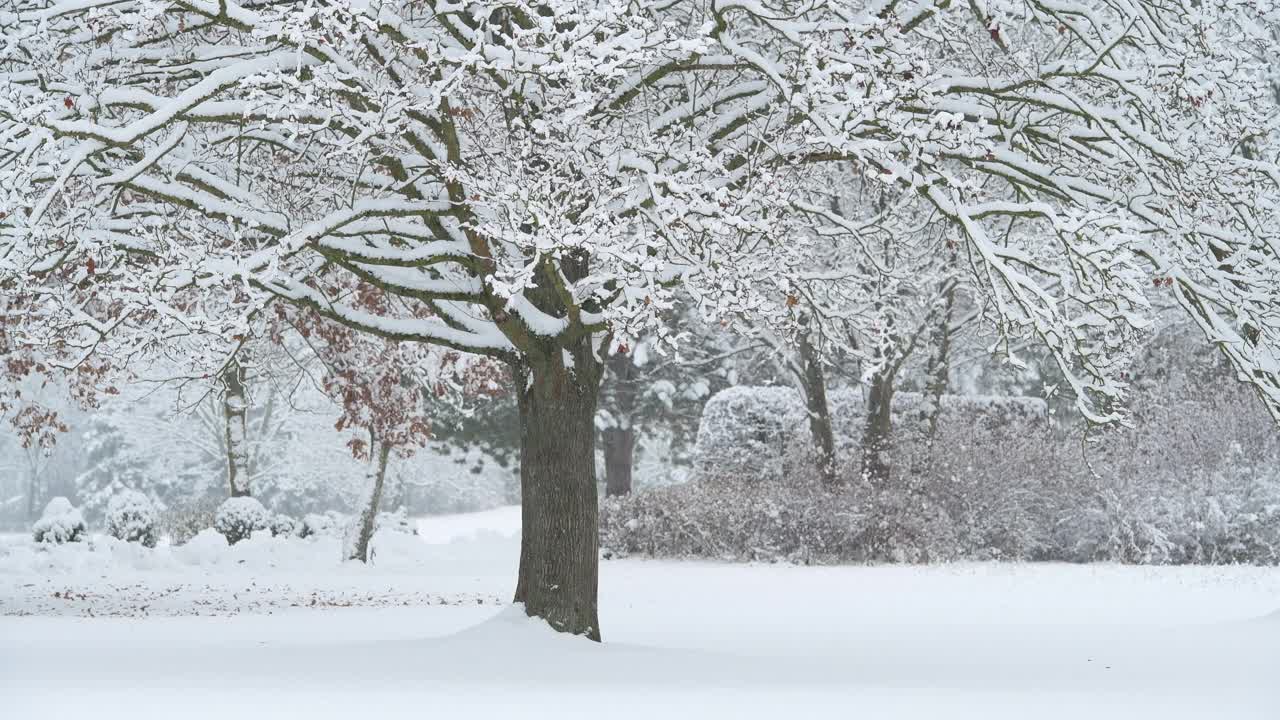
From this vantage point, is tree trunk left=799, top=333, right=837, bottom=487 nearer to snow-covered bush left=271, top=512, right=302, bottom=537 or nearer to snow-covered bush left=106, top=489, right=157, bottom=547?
snow-covered bush left=271, top=512, right=302, bottom=537

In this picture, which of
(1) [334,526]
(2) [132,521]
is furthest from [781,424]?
(2) [132,521]

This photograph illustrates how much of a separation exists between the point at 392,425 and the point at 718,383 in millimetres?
11674

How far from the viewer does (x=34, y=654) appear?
845 cm

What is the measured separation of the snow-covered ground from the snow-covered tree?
150 cm

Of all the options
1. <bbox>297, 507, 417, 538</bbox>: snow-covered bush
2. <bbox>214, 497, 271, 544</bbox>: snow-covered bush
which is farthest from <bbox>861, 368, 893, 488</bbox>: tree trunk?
<bbox>214, 497, 271, 544</bbox>: snow-covered bush

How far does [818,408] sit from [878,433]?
36.2 inches

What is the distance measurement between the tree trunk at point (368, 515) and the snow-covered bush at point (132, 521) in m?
4.02

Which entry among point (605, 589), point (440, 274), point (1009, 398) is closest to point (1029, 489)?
point (1009, 398)

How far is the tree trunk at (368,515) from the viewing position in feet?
57.5

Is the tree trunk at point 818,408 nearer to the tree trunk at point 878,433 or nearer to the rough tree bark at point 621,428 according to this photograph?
the tree trunk at point 878,433

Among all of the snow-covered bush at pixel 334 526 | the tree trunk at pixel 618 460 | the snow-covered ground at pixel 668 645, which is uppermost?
the tree trunk at pixel 618 460

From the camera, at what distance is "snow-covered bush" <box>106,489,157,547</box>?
19.5m

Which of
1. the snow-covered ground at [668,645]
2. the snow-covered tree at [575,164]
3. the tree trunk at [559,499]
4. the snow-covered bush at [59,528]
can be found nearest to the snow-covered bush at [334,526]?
the snow-covered bush at [59,528]

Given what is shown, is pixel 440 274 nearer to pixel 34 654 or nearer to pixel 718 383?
pixel 34 654
